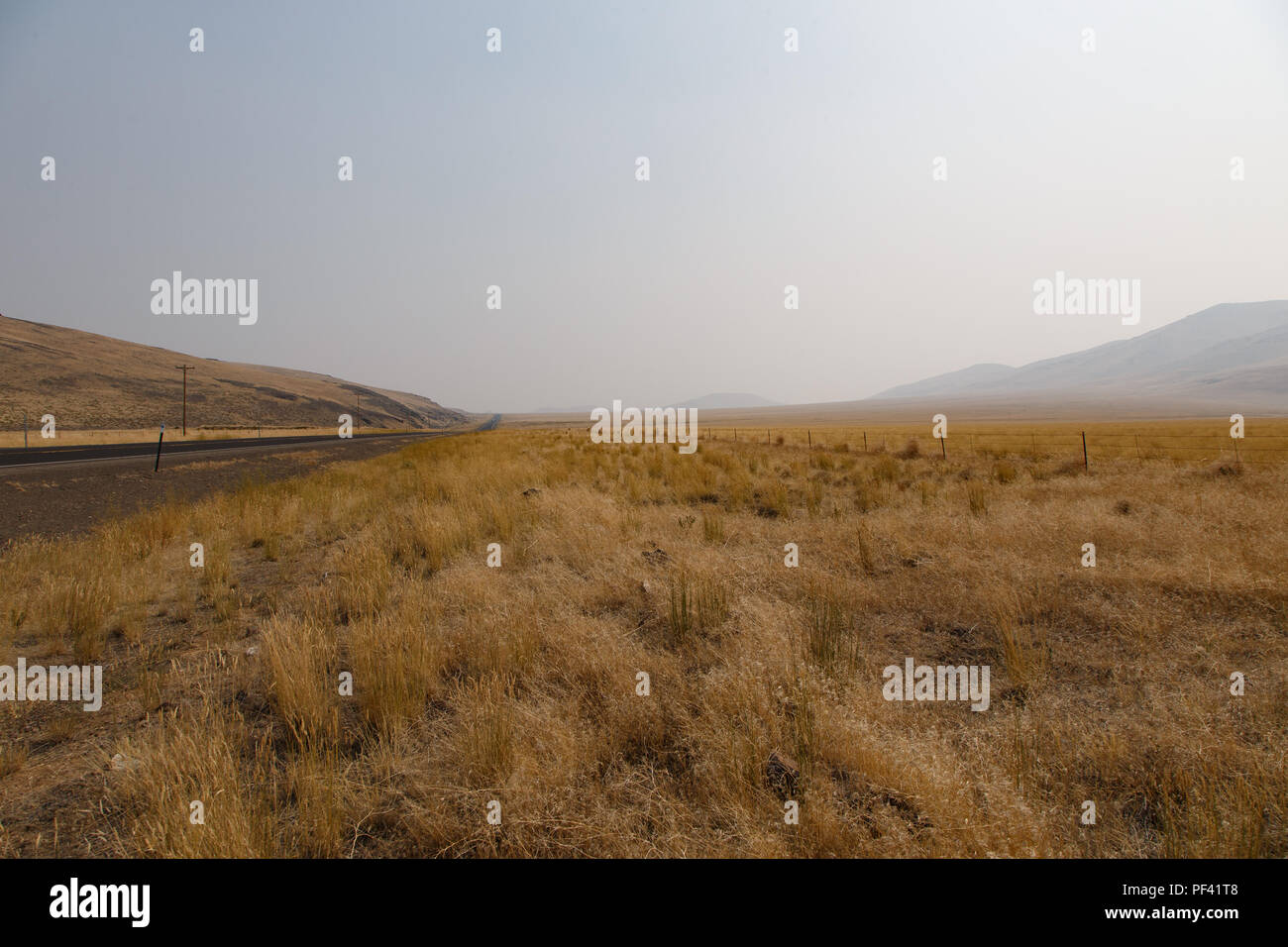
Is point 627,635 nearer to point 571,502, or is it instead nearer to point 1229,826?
point 1229,826

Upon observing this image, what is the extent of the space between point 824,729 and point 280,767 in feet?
9.78

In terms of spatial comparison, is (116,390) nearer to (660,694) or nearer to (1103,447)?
(660,694)

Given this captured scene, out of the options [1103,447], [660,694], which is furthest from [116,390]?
[1103,447]

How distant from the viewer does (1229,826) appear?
2.13 m

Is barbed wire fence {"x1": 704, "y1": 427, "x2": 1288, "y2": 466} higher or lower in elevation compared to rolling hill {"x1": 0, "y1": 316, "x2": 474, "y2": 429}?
lower

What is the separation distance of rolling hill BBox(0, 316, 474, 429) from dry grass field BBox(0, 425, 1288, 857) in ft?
202

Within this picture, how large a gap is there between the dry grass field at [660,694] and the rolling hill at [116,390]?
6161cm

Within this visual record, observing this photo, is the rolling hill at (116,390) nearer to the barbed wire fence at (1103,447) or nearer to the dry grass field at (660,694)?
the dry grass field at (660,694)

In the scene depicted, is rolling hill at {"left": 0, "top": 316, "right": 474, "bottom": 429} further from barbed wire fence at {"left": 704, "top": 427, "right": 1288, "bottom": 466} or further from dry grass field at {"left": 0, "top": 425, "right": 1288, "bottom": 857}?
barbed wire fence at {"left": 704, "top": 427, "right": 1288, "bottom": 466}

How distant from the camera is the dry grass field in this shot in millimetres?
2211

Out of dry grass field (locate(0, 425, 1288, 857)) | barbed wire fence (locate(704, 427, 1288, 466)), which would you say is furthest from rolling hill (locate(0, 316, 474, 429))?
barbed wire fence (locate(704, 427, 1288, 466))

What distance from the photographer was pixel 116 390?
6328 cm

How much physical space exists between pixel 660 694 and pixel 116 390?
296 ft

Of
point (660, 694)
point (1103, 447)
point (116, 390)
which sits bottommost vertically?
point (660, 694)
